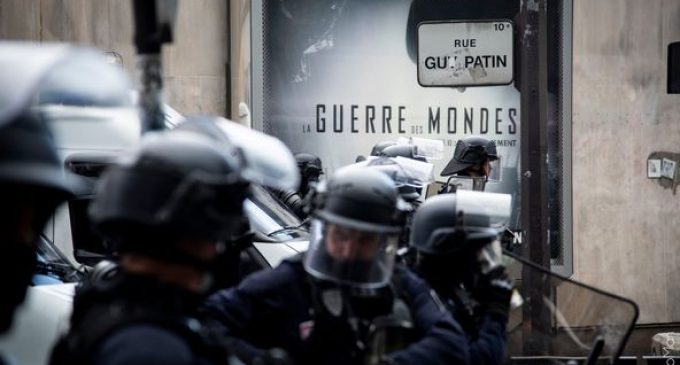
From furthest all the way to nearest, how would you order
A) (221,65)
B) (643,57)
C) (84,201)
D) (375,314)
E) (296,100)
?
(221,65), (643,57), (296,100), (84,201), (375,314)

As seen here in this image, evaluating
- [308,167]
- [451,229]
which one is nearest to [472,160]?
[308,167]

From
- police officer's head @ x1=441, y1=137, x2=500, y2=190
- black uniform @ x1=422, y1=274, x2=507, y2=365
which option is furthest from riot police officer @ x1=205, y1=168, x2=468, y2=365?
police officer's head @ x1=441, y1=137, x2=500, y2=190

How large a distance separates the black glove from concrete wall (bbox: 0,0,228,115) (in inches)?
356

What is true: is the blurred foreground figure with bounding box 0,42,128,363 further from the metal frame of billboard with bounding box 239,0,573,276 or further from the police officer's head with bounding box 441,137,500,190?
the metal frame of billboard with bounding box 239,0,573,276

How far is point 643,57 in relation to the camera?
1315 cm

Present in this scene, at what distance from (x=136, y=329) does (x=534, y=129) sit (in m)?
6.27

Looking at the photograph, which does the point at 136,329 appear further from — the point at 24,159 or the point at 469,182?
the point at 469,182

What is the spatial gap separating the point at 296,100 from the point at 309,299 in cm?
613

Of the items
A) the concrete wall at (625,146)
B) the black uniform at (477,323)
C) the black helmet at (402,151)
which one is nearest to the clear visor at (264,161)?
the black uniform at (477,323)

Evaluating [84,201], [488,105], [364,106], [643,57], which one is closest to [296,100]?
[364,106]

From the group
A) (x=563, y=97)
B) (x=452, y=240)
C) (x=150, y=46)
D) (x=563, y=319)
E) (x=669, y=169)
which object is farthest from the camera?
(x=669, y=169)

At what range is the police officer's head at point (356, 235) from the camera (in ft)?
14.2

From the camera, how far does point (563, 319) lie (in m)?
4.78

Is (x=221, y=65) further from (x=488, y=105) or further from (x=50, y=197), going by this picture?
(x=50, y=197)
